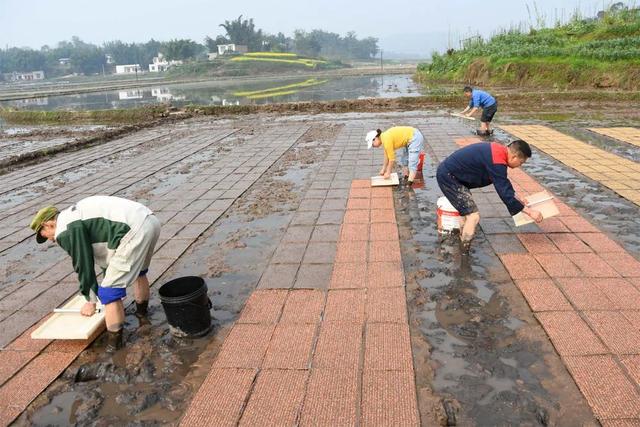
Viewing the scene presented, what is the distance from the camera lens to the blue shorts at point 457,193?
4.54 m

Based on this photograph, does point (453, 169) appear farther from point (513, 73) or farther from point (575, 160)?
point (513, 73)

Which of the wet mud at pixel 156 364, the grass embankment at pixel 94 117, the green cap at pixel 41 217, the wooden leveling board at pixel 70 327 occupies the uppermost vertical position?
the grass embankment at pixel 94 117

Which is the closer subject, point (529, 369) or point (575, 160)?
point (529, 369)

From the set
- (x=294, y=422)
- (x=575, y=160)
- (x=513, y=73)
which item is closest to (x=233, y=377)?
(x=294, y=422)

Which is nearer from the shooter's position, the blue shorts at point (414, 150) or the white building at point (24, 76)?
the blue shorts at point (414, 150)

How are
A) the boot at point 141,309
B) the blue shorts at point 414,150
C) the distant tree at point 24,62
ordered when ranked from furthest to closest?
the distant tree at point 24,62 → the blue shorts at point 414,150 → the boot at point 141,309

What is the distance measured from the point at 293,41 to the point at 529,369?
121m

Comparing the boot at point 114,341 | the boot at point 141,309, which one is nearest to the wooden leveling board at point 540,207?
the boot at point 141,309

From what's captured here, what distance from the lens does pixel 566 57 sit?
20984 mm

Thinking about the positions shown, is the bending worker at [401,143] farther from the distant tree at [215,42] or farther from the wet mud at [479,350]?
the distant tree at [215,42]

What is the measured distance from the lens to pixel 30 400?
9.62 feet

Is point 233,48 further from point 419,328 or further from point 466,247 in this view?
point 419,328

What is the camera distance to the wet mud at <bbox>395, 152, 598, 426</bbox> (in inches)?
101

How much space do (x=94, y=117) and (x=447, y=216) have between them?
60.5ft
